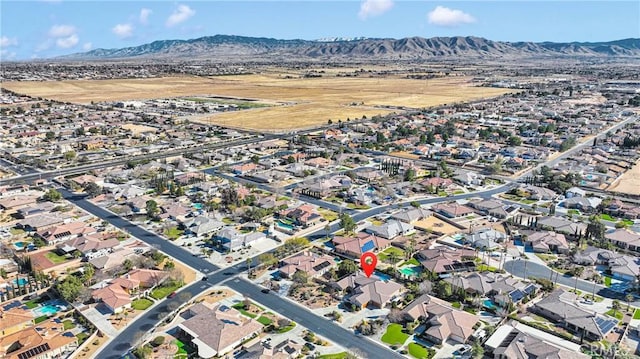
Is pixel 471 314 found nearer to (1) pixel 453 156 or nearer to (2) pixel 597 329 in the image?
(2) pixel 597 329

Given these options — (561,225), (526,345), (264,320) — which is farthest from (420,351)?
(561,225)

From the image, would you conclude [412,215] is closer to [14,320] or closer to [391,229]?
[391,229]

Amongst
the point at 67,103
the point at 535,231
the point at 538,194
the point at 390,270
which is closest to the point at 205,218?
the point at 390,270

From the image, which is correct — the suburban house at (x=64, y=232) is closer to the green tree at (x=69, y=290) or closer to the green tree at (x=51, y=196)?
the green tree at (x=51, y=196)

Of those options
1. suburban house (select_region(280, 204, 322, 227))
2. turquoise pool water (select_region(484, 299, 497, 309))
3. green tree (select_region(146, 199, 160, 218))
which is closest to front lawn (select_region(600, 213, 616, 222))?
turquoise pool water (select_region(484, 299, 497, 309))

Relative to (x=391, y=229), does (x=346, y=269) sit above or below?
below

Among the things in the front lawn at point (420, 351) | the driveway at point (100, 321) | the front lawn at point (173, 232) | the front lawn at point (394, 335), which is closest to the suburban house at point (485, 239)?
the front lawn at point (394, 335)
